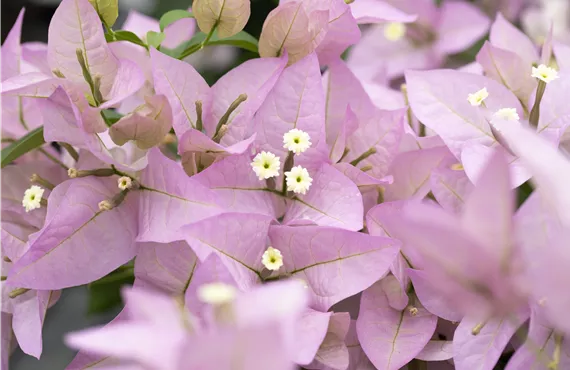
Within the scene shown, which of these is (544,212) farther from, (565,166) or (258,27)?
(258,27)

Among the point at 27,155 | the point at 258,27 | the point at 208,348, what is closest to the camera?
the point at 208,348

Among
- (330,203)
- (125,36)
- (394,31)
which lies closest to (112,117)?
(125,36)

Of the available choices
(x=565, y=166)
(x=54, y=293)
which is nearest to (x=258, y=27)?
(x=54, y=293)

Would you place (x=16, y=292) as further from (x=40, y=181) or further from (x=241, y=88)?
(x=241, y=88)

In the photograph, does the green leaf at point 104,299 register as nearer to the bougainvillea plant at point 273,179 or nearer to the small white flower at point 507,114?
the bougainvillea plant at point 273,179

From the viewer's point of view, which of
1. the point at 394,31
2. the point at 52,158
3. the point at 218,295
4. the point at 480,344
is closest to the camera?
the point at 218,295

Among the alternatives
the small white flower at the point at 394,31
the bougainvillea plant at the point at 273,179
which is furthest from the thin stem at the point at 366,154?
the small white flower at the point at 394,31

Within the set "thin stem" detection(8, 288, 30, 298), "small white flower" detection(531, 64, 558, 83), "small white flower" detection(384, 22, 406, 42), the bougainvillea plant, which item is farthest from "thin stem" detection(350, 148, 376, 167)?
"small white flower" detection(384, 22, 406, 42)
